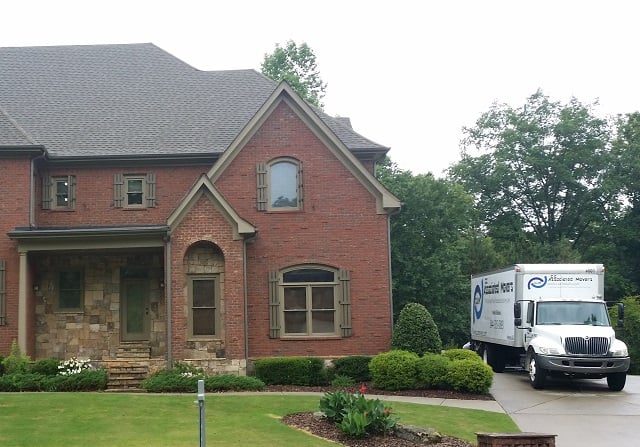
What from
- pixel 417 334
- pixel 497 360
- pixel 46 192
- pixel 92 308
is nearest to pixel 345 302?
pixel 417 334

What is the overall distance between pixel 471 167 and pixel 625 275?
12074 mm

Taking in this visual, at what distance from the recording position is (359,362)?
64.5ft

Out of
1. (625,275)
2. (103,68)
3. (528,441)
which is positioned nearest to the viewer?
(528,441)

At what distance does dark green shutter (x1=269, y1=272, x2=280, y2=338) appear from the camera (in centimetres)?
2053

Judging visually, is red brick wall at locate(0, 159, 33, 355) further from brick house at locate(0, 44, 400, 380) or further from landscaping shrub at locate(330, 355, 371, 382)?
landscaping shrub at locate(330, 355, 371, 382)

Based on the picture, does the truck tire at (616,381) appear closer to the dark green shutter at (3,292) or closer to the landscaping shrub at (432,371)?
the landscaping shrub at (432,371)

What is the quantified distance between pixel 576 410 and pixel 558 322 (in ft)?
14.1

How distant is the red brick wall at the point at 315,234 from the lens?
67.6 ft

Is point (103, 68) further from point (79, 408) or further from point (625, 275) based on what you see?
point (625, 275)

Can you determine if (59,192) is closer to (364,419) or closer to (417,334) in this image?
(417,334)

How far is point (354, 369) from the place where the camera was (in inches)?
773

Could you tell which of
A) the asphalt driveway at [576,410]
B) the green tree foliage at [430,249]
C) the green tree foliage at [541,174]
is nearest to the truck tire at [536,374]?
the asphalt driveway at [576,410]

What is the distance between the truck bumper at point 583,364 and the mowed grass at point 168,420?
442 cm

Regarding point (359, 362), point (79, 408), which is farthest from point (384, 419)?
point (359, 362)
